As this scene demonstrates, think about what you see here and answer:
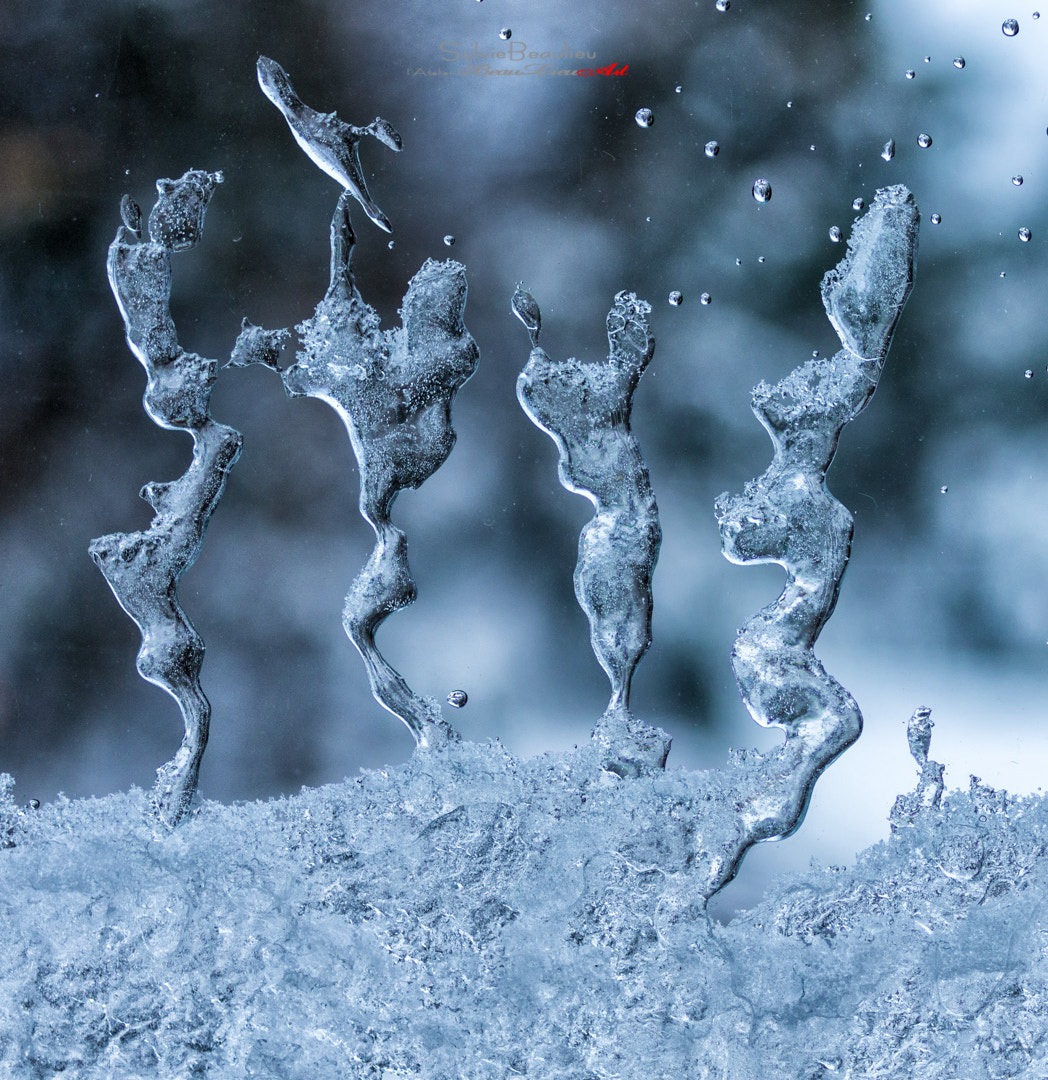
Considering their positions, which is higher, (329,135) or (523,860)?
(329,135)

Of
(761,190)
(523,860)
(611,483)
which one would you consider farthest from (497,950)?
(761,190)

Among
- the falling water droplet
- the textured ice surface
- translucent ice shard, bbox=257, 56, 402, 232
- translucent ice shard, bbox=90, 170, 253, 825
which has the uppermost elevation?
the falling water droplet

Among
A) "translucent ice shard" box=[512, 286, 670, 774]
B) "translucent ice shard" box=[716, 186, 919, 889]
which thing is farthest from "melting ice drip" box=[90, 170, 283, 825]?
"translucent ice shard" box=[716, 186, 919, 889]

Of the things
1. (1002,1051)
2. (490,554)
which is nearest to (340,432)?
(490,554)

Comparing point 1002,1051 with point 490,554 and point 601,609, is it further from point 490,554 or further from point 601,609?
point 490,554

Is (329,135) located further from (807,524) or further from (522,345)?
(807,524)

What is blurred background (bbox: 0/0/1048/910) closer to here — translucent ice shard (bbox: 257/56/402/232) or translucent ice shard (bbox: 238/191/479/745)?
translucent ice shard (bbox: 257/56/402/232)

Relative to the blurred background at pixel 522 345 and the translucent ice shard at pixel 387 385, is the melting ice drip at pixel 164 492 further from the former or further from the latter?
the blurred background at pixel 522 345
